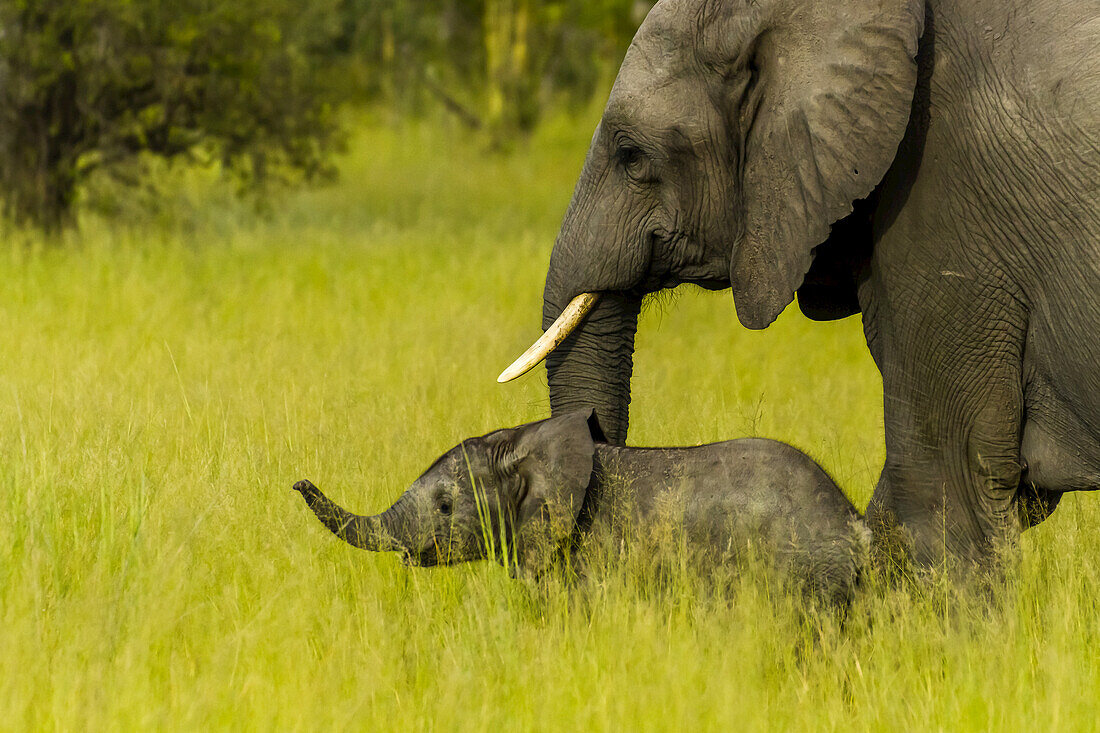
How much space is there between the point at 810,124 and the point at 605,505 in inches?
48.8

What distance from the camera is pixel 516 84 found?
2175 centimetres

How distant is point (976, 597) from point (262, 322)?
5093 mm

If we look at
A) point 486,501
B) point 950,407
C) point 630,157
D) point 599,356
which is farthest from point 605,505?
point 630,157

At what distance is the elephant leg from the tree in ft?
27.1

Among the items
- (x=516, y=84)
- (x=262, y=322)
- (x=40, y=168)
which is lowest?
(x=262, y=322)

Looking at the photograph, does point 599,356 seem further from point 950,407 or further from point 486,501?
point 950,407

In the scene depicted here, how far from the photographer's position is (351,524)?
4.11 m

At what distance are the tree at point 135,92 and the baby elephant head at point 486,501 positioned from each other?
7710 mm

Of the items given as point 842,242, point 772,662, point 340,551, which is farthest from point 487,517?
point 842,242

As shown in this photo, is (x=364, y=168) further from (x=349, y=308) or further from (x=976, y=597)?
(x=976, y=597)

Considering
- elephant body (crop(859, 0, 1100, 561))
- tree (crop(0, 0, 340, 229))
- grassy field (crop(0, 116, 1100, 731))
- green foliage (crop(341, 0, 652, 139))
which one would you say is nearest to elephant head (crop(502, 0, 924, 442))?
elephant body (crop(859, 0, 1100, 561))

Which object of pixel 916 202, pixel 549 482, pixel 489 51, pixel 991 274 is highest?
pixel 489 51

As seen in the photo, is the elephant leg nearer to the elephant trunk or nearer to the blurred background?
the elephant trunk

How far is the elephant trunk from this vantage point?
184 inches
